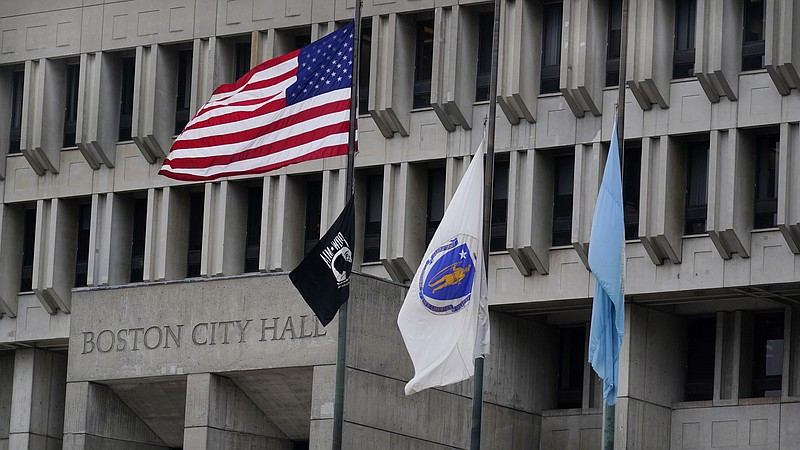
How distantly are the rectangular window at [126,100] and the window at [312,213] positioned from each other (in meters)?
5.68

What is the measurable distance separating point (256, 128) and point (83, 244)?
67.0 feet

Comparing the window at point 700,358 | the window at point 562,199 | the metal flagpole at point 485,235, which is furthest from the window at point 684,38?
the metal flagpole at point 485,235

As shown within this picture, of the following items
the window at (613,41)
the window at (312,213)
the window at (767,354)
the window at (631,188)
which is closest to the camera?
the window at (631,188)

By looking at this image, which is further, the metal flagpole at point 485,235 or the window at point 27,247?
the window at point 27,247

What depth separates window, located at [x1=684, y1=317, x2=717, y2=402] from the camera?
49.3 metres

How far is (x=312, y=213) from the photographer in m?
52.4

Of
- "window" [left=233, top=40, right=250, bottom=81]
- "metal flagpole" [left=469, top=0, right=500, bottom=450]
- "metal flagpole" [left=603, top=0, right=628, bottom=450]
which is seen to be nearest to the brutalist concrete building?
"window" [left=233, top=40, right=250, bottom=81]

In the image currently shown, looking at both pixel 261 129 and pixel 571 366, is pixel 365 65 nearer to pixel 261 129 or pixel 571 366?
pixel 571 366

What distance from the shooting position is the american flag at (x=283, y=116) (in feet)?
118

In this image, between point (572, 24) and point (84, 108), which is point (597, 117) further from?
point (84, 108)

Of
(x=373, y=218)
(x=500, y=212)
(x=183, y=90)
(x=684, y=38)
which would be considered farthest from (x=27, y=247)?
(x=684, y=38)

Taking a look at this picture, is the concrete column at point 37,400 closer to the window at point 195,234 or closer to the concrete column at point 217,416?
the window at point 195,234

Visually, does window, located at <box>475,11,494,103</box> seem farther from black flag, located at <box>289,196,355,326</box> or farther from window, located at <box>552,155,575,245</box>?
black flag, located at <box>289,196,355,326</box>

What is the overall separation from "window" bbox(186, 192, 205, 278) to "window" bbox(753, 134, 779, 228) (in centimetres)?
1504
